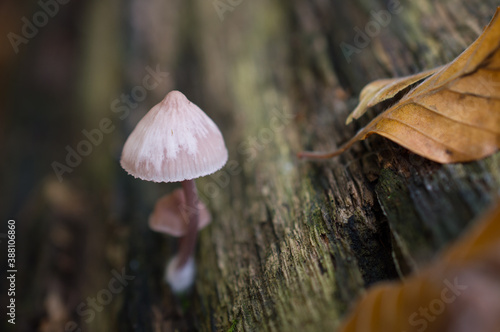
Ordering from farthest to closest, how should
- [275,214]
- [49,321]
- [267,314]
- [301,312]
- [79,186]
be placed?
[79,186] < [49,321] < [275,214] < [267,314] < [301,312]

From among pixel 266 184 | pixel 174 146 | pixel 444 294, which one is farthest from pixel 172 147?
pixel 444 294

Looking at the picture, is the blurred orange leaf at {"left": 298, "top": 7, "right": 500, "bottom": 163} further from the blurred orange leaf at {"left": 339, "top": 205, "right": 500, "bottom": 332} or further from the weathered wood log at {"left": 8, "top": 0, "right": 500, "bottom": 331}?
the blurred orange leaf at {"left": 339, "top": 205, "right": 500, "bottom": 332}

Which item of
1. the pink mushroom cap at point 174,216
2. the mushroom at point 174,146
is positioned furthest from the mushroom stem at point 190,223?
the mushroom at point 174,146

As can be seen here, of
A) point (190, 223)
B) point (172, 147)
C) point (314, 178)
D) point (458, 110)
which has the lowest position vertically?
point (458, 110)

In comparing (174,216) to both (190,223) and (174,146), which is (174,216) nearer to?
(190,223)

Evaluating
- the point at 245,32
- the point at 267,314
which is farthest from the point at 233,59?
the point at 267,314

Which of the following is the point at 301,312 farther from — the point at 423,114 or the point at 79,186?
the point at 79,186

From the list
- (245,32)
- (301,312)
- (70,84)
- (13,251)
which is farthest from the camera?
(70,84)
